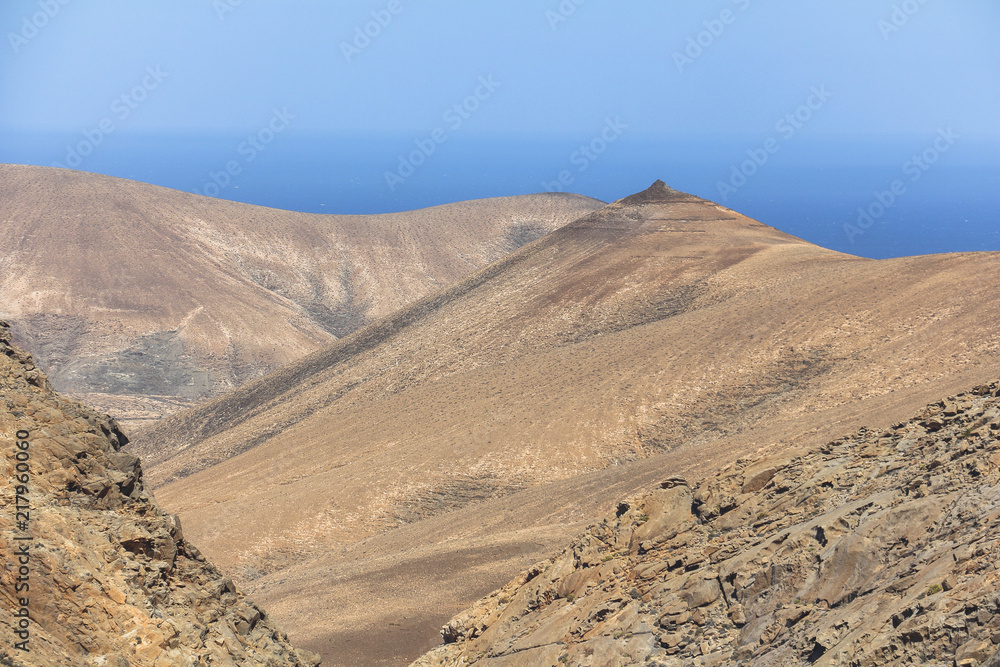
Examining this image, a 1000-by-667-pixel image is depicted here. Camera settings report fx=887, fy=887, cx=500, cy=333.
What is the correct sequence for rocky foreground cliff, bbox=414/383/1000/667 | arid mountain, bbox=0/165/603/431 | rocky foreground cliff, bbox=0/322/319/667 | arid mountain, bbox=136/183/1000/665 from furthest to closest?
arid mountain, bbox=0/165/603/431
arid mountain, bbox=136/183/1000/665
rocky foreground cliff, bbox=0/322/319/667
rocky foreground cliff, bbox=414/383/1000/667

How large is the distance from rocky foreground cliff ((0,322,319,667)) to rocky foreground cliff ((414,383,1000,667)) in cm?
483

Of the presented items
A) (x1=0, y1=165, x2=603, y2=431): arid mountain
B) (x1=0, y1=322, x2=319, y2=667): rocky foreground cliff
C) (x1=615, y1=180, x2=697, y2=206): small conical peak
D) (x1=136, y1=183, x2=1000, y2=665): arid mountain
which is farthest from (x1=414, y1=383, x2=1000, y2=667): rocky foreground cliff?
(x1=0, y1=165, x2=603, y2=431): arid mountain

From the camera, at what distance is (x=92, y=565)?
11.8 m

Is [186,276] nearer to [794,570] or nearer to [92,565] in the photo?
[92,565]

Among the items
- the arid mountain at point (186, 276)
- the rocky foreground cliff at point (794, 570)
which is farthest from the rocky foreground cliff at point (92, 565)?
the arid mountain at point (186, 276)

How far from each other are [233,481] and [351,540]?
841 cm

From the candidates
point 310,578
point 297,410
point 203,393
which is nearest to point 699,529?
point 310,578

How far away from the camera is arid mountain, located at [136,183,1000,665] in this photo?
26.4 metres

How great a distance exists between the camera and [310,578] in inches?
1066

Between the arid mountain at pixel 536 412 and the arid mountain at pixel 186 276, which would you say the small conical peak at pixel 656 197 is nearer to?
the arid mountain at pixel 536 412

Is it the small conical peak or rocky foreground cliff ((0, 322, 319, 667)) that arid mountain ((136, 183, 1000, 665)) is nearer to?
the small conical peak

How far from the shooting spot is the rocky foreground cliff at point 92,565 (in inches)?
424

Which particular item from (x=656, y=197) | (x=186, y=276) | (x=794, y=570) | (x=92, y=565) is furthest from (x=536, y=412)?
(x=186, y=276)

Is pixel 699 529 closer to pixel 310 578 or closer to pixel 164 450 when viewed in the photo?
pixel 310 578
